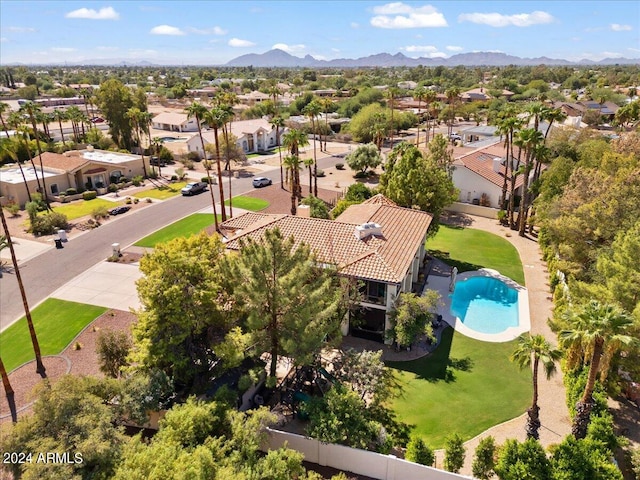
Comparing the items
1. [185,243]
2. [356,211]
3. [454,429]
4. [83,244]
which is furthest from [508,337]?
[83,244]

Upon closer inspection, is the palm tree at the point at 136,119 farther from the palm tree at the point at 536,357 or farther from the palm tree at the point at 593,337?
the palm tree at the point at 593,337

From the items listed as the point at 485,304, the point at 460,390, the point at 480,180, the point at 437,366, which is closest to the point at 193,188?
the point at 480,180

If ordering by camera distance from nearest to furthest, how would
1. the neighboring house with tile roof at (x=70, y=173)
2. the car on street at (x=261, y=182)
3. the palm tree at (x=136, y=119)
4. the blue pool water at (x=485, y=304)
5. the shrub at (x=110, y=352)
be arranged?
1. the shrub at (x=110, y=352)
2. the blue pool water at (x=485, y=304)
3. the neighboring house with tile roof at (x=70, y=173)
4. the car on street at (x=261, y=182)
5. the palm tree at (x=136, y=119)

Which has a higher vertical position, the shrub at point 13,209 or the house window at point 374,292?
the house window at point 374,292

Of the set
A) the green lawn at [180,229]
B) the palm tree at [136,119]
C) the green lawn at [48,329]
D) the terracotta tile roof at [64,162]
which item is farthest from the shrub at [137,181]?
the green lawn at [48,329]

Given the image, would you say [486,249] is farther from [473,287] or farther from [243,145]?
[243,145]

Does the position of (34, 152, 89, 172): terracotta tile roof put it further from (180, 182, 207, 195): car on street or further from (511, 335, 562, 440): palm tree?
(511, 335, 562, 440): palm tree

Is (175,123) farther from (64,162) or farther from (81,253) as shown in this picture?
(81,253)
